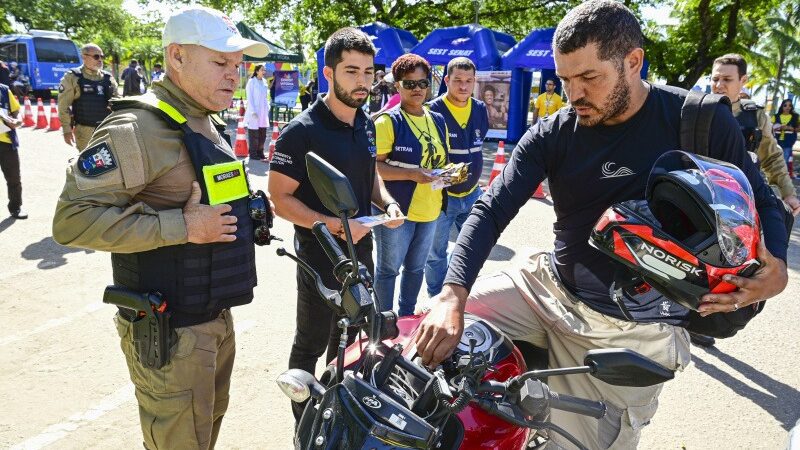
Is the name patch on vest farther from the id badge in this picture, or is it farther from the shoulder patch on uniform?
the shoulder patch on uniform

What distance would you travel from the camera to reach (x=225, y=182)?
84.0 inches

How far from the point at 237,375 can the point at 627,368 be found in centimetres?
307

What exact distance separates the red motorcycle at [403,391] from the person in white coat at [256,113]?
36.3 feet

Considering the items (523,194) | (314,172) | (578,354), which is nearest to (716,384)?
(578,354)

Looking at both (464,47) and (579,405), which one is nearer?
(579,405)

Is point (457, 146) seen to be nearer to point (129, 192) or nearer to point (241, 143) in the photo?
point (129, 192)

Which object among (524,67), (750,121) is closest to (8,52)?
(524,67)

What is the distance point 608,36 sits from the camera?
1.94 meters

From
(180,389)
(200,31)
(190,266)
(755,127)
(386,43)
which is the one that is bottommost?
(180,389)

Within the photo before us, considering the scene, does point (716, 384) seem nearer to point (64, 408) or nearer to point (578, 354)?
point (578, 354)

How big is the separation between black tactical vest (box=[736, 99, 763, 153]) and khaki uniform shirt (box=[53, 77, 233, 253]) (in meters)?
4.47

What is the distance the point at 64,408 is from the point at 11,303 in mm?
1927

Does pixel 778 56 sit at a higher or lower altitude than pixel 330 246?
higher

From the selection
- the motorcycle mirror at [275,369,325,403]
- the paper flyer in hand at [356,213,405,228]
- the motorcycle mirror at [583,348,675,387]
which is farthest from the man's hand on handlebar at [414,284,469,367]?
the paper flyer in hand at [356,213,405,228]
